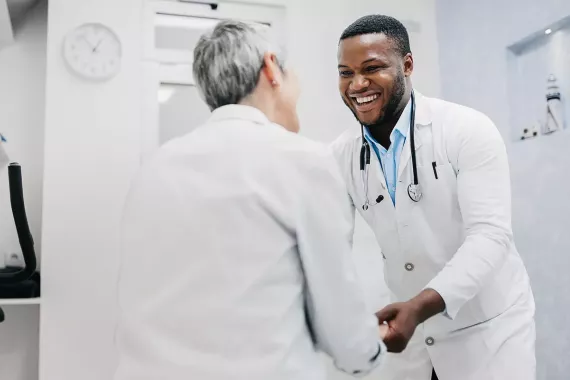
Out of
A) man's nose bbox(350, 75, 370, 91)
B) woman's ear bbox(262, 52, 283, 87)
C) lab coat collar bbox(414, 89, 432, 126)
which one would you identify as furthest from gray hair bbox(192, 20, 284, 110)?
lab coat collar bbox(414, 89, 432, 126)

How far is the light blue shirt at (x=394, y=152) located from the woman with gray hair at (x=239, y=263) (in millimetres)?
682

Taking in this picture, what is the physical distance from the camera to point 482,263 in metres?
1.53

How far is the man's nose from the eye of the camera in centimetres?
176

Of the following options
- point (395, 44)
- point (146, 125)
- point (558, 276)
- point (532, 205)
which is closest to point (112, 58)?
point (146, 125)

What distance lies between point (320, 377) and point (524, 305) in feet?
2.90

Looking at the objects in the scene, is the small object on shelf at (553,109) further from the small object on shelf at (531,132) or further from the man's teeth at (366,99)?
the man's teeth at (366,99)

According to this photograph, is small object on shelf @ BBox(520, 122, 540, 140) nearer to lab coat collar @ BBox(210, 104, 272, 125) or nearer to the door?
the door

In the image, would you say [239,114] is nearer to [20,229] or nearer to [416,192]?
[416,192]

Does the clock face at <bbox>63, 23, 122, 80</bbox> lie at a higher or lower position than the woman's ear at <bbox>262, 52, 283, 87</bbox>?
higher

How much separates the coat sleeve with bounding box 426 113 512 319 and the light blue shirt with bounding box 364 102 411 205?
0.14 m

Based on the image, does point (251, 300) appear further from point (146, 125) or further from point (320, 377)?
point (146, 125)

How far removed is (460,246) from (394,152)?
346 mm

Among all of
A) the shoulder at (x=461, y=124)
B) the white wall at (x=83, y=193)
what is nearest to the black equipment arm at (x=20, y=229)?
the white wall at (x=83, y=193)

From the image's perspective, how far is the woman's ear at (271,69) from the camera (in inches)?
47.6
